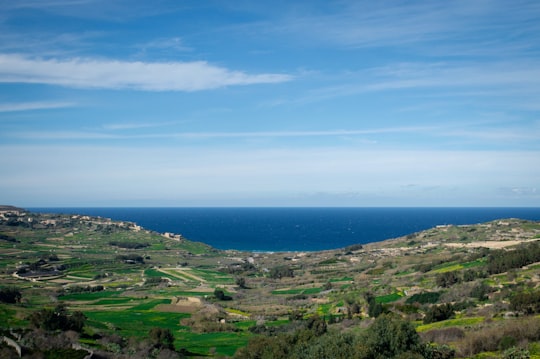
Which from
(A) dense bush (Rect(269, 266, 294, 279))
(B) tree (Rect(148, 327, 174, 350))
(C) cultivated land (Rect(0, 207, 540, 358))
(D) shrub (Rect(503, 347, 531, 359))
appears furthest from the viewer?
(A) dense bush (Rect(269, 266, 294, 279))

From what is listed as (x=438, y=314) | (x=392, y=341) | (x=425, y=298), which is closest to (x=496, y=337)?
(x=392, y=341)

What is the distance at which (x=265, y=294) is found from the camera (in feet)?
221

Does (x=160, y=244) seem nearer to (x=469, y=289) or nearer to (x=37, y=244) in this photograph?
(x=37, y=244)

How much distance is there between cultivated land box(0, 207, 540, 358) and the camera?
2978cm

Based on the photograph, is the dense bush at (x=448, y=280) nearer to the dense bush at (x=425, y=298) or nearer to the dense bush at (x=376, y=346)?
the dense bush at (x=425, y=298)

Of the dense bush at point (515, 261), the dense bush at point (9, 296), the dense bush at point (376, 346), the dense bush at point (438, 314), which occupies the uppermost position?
the dense bush at point (515, 261)

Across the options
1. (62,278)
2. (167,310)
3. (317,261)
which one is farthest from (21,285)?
(317,261)

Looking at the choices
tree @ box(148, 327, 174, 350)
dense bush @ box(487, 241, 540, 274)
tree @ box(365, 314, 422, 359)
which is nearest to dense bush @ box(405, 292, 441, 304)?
dense bush @ box(487, 241, 540, 274)

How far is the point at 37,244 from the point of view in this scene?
355ft

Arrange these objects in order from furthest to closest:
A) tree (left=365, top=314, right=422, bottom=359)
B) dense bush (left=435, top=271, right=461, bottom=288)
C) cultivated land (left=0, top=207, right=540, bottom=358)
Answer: dense bush (left=435, top=271, right=461, bottom=288) < cultivated land (left=0, top=207, right=540, bottom=358) < tree (left=365, top=314, right=422, bottom=359)

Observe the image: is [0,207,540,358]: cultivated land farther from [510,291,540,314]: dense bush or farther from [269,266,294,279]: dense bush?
[269,266,294,279]: dense bush

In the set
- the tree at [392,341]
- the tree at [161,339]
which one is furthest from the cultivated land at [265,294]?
the tree at [392,341]

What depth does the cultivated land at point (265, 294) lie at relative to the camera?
29.8 meters

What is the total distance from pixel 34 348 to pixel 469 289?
38.3 meters
